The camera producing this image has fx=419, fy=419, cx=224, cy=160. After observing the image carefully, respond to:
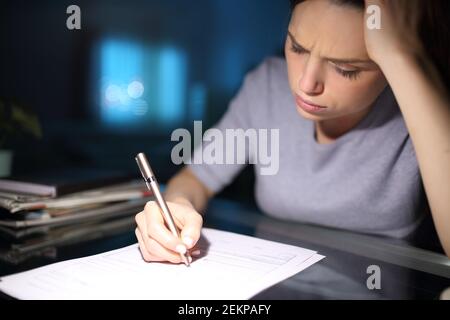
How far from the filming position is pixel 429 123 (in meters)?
0.64

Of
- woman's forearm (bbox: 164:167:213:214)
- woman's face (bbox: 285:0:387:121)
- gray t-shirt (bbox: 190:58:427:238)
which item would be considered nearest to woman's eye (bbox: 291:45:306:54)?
woman's face (bbox: 285:0:387:121)

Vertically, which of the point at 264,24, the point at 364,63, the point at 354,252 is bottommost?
the point at 354,252

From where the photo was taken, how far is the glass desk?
52cm

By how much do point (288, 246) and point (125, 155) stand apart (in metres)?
0.90

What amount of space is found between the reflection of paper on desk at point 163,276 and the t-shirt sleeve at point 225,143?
352 millimetres

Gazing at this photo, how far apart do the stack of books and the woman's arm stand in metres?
Answer: 0.56

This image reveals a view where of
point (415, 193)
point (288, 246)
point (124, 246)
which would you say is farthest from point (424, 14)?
point (124, 246)

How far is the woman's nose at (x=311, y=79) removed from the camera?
2.21ft

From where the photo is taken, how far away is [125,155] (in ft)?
4.70

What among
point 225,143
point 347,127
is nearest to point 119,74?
point 225,143

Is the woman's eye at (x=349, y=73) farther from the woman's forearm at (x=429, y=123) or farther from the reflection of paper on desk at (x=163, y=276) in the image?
the reflection of paper on desk at (x=163, y=276)

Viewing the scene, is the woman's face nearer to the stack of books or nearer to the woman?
the woman

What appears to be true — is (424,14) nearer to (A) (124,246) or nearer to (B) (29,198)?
(A) (124,246)

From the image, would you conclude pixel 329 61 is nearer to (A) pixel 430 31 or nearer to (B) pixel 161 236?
(A) pixel 430 31
